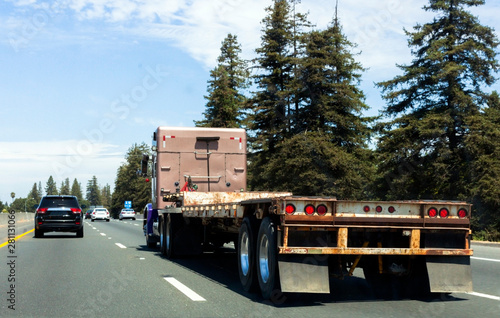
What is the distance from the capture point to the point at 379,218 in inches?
286

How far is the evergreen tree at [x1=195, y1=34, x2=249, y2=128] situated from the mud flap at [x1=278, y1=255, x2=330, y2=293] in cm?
6387

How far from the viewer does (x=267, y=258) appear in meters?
7.39

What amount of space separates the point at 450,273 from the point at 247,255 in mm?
2752

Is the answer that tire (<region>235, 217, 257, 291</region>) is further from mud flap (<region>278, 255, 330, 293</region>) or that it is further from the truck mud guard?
the truck mud guard

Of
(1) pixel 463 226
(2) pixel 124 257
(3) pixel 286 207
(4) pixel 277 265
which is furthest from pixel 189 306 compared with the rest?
(2) pixel 124 257

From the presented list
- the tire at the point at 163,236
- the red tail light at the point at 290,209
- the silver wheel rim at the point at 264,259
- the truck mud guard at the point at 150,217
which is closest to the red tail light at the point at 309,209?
the red tail light at the point at 290,209

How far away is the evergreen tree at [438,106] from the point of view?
37.4m

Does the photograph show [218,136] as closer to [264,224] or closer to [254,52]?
[264,224]

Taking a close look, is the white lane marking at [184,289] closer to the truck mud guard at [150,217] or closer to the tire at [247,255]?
the tire at [247,255]

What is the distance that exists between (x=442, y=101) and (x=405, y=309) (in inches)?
1394

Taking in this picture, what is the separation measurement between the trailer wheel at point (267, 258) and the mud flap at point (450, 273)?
6.58 ft

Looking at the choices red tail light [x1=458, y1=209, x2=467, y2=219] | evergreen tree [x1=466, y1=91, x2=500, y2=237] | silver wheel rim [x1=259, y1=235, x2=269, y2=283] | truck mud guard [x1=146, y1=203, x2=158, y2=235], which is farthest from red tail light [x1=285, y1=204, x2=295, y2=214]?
evergreen tree [x1=466, y1=91, x2=500, y2=237]

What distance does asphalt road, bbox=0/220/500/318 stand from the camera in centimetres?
689

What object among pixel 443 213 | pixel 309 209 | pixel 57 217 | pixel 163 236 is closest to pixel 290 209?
pixel 309 209
